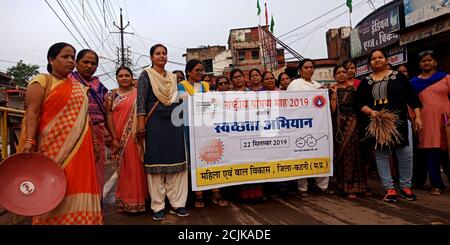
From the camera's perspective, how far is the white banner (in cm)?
350

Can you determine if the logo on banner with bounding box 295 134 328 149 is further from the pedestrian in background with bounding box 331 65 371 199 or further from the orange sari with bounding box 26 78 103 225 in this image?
the orange sari with bounding box 26 78 103 225

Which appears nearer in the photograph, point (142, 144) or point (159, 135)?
point (159, 135)

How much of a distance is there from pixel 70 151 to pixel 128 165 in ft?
3.74

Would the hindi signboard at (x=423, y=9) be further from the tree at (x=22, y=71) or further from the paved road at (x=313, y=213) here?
the tree at (x=22, y=71)

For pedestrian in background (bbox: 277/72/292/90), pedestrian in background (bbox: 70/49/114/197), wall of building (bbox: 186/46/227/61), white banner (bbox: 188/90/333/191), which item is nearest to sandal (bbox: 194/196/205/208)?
white banner (bbox: 188/90/333/191)

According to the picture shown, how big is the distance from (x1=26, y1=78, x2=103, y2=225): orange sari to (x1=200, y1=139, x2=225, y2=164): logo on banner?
1270 mm

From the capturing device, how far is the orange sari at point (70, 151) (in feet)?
7.75

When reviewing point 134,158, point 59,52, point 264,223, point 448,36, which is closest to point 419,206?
point 264,223

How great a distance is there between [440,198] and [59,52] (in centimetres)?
423

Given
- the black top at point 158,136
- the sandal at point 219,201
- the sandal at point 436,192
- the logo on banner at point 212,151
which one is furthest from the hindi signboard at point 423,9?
the black top at point 158,136

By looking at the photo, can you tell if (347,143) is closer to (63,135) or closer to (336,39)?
(63,135)

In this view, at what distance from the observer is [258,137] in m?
3.69

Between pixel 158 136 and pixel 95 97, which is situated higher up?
pixel 95 97

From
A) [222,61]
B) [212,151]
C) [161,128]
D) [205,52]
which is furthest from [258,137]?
[205,52]
